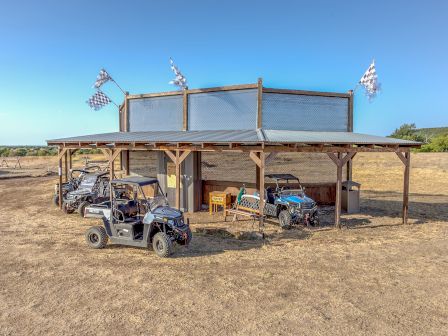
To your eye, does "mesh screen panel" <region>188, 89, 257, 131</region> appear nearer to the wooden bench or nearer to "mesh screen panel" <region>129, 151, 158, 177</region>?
"mesh screen panel" <region>129, 151, 158, 177</region>

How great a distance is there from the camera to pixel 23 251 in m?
8.65

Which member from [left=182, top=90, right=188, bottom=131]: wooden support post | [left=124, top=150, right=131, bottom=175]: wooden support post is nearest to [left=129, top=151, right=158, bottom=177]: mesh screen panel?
[left=124, top=150, right=131, bottom=175]: wooden support post

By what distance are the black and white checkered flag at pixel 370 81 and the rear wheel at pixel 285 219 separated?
7446 millimetres

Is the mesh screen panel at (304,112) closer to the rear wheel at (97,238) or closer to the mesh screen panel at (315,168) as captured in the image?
the mesh screen panel at (315,168)

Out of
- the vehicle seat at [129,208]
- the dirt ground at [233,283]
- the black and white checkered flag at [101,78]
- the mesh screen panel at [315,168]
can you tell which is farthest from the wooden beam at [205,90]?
the vehicle seat at [129,208]

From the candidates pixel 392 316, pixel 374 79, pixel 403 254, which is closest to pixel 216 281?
pixel 392 316

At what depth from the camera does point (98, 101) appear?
17328 millimetres

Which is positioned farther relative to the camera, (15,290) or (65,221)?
(65,221)

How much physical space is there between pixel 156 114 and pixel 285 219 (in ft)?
26.6

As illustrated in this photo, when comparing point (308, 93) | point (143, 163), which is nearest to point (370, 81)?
point (308, 93)

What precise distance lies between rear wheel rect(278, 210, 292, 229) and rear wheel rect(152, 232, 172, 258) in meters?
4.45

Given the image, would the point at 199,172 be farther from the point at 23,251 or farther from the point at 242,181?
the point at 23,251

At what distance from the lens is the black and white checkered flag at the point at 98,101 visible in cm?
1716

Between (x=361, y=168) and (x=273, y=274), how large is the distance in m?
30.0
